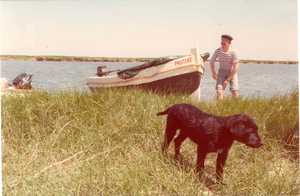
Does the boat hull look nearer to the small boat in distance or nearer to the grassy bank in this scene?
the small boat in distance

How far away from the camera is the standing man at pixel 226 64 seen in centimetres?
361

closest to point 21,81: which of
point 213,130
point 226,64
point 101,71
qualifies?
point 101,71

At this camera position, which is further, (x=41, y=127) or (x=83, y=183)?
(x=41, y=127)

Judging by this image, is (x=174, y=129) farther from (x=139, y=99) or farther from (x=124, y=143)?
(x=139, y=99)

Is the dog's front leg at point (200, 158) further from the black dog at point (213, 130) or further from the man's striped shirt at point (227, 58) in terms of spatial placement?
the man's striped shirt at point (227, 58)

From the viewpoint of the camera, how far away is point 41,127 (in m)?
3.75

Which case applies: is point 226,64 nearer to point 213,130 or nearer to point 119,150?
point 213,130

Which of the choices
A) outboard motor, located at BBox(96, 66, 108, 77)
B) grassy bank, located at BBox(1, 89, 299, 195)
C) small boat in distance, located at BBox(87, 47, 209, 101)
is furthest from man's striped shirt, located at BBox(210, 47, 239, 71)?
outboard motor, located at BBox(96, 66, 108, 77)

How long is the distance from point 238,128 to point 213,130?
0.81 feet

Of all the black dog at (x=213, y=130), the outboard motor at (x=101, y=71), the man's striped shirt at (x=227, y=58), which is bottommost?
the black dog at (x=213, y=130)

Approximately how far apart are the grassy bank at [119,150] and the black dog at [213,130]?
0.35 meters

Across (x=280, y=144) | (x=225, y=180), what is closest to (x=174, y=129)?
(x=225, y=180)

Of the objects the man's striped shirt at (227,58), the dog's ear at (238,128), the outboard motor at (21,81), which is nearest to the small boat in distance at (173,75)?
the man's striped shirt at (227,58)

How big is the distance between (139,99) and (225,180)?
1.86 metres
